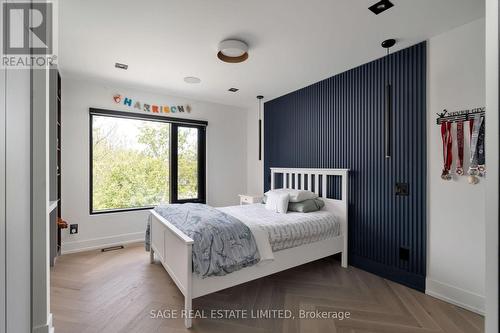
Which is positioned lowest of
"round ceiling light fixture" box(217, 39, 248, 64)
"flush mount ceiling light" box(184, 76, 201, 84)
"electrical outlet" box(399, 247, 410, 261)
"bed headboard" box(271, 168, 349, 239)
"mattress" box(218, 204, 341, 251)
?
"electrical outlet" box(399, 247, 410, 261)

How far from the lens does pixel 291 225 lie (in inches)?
95.9

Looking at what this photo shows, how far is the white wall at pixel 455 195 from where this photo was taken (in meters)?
1.97

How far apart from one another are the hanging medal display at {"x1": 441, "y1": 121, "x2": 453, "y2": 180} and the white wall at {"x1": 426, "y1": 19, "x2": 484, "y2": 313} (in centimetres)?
6

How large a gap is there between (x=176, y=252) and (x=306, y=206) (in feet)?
5.26

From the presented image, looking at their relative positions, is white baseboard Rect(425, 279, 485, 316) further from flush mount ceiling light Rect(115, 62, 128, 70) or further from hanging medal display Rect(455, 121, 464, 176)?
flush mount ceiling light Rect(115, 62, 128, 70)

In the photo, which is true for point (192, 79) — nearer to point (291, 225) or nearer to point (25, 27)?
point (25, 27)

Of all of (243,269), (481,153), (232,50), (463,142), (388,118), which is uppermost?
(232,50)

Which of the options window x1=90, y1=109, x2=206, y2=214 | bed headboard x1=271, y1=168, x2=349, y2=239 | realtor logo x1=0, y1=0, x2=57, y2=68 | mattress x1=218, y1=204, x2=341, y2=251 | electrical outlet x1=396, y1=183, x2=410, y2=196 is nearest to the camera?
realtor logo x1=0, y1=0, x2=57, y2=68

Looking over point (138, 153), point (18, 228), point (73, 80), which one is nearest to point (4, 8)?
point (18, 228)

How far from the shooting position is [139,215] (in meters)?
3.74

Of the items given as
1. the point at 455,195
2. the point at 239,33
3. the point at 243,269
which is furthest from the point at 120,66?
the point at 455,195

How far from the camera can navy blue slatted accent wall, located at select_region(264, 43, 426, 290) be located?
235 cm

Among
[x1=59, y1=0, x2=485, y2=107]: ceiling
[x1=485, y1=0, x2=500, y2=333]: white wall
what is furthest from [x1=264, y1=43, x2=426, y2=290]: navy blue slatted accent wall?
[x1=485, y1=0, x2=500, y2=333]: white wall

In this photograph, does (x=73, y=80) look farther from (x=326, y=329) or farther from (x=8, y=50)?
(x=326, y=329)
